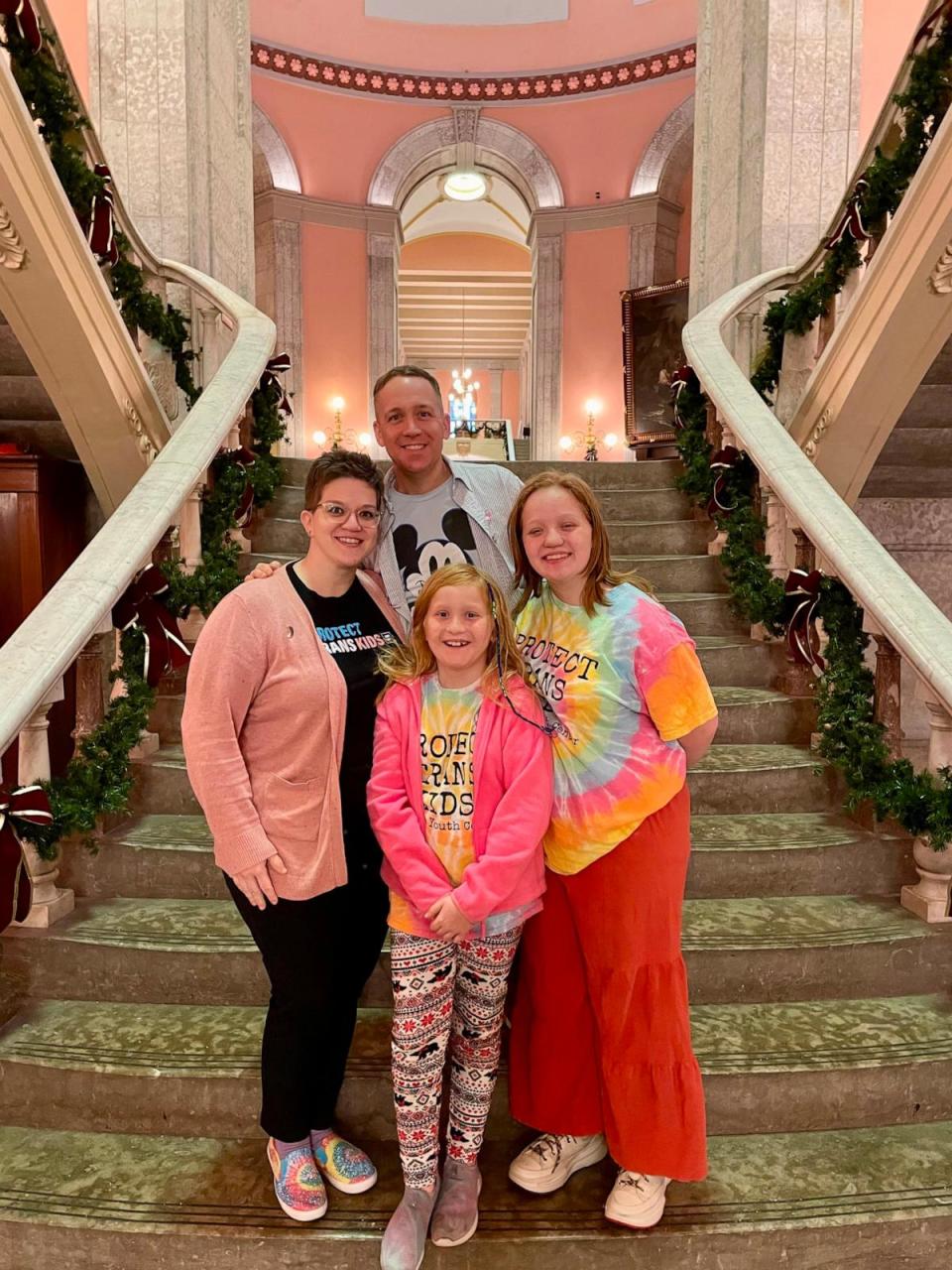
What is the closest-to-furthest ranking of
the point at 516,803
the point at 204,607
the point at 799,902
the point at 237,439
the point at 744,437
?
the point at 516,803 < the point at 799,902 < the point at 204,607 < the point at 744,437 < the point at 237,439

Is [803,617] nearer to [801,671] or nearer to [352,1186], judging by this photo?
[801,671]

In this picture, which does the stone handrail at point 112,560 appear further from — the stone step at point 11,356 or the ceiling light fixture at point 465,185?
the ceiling light fixture at point 465,185

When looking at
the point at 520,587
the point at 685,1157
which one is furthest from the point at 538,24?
the point at 685,1157

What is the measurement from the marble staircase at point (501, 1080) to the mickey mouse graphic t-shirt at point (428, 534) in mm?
1086

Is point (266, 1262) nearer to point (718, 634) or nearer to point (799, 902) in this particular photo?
point (799, 902)

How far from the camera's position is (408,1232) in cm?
159

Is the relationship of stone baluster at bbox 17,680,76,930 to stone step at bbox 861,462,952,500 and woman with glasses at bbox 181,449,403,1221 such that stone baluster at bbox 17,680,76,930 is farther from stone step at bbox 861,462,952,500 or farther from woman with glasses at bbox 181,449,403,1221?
stone step at bbox 861,462,952,500

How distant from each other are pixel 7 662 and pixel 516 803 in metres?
1.51

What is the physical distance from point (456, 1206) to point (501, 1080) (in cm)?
36

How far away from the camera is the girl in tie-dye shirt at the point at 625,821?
63.1 inches

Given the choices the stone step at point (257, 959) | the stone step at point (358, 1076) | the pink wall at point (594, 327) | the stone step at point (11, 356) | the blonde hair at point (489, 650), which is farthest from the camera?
the pink wall at point (594, 327)

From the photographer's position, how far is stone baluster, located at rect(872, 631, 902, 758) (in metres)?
2.77

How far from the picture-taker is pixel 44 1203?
1.72 metres

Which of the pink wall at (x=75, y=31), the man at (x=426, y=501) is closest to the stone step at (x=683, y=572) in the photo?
the man at (x=426, y=501)
